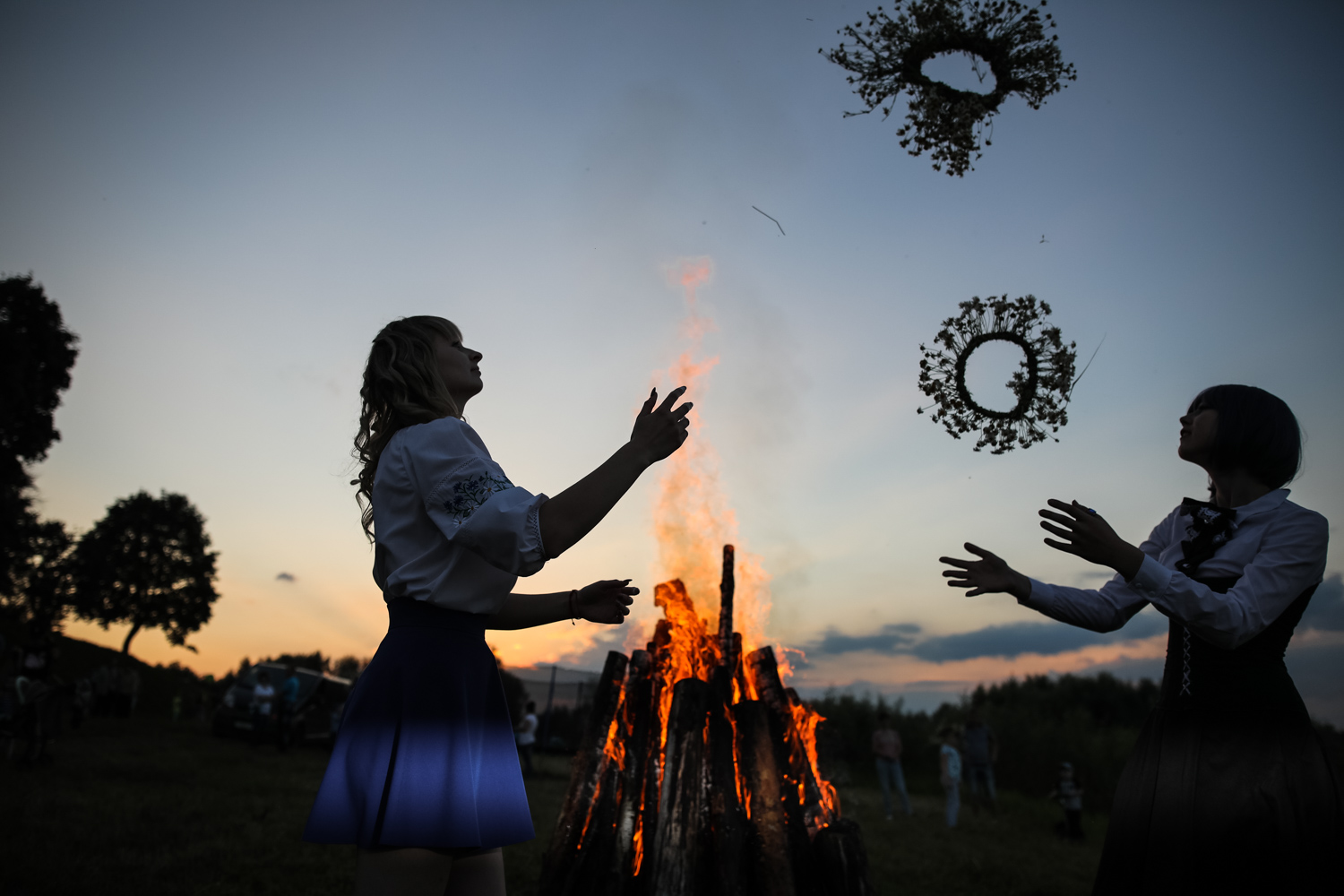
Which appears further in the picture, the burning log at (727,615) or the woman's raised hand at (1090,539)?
the burning log at (727,615)

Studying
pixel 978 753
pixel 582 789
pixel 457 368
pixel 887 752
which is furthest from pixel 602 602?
pixel 978 753

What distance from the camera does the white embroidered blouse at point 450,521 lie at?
Result: 1852 mm

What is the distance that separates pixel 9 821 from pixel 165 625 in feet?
125

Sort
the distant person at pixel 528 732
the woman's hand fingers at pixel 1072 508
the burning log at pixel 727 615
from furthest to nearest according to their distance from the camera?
the distant person at pixel 528 732 → the burning log at pixel 727 615 → the woman's hand fingers at pixel 1072 508

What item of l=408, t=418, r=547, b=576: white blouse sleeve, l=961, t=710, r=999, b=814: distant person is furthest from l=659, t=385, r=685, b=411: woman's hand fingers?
l=961, t=710, r=999, b=814: distant person

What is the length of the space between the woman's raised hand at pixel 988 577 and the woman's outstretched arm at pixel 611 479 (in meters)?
1.44

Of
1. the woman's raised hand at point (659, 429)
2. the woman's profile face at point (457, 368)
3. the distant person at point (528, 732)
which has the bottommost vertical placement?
the distant person at point (528, 732)

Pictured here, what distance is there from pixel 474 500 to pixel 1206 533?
8.31 ft

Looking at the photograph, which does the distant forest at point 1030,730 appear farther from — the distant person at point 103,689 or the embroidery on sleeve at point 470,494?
the distant person at point 103,689

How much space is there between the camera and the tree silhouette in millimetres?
37812

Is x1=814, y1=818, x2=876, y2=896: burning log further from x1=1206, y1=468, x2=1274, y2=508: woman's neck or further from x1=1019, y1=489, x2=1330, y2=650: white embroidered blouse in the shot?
x1=1206, y1=468, x2=1274, y2=508: woman's neck

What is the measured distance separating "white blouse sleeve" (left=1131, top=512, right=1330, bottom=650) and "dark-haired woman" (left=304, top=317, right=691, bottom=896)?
1576 mm

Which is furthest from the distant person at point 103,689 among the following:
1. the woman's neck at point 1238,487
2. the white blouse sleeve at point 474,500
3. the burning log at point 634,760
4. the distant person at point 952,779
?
the woman's neck at point 1238,487

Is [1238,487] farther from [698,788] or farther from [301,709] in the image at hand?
[301,709]
